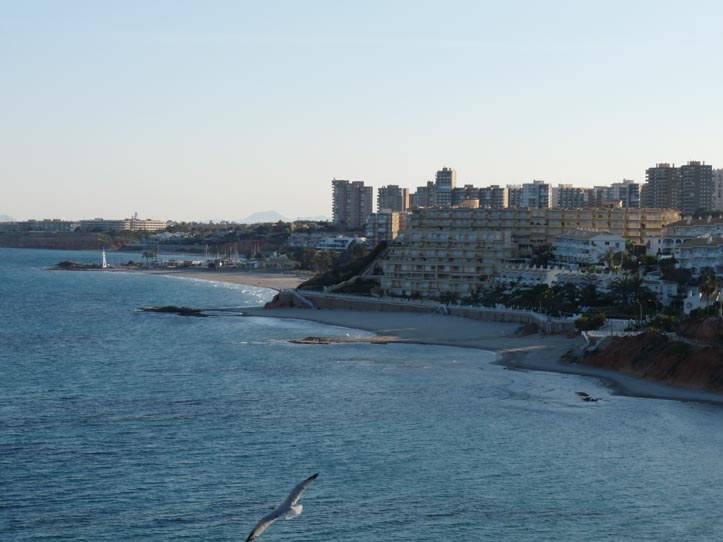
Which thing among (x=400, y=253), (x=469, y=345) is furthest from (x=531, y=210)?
(x=469, y=345)

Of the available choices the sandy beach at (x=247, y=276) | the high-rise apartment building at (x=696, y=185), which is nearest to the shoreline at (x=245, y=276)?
the sandy beach at (x=247, y=276)

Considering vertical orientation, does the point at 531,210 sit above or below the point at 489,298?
above

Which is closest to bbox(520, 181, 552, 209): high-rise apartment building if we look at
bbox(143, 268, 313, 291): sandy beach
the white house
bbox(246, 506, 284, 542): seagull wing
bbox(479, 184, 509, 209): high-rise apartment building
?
bbox(479, 184, 509, 209): high-rise apartment building

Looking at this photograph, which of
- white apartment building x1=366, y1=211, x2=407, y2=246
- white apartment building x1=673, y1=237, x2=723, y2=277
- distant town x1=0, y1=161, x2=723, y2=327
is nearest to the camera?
distant town x1=0, y1=161, x2=723, y2=327

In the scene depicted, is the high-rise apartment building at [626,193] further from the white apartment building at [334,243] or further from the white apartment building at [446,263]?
the white apartment building at [446,263]

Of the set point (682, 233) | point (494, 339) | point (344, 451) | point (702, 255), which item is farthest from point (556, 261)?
point (344, 451)

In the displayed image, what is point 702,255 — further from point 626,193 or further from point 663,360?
point 626,193

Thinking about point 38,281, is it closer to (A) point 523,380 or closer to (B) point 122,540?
(A) point 523,380

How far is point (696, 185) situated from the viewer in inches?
6245

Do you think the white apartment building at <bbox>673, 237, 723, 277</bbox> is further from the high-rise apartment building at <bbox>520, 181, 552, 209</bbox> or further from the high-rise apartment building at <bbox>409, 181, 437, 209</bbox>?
the high-rise apartment building at <bbox>409, 181, 437, 209</bbox>

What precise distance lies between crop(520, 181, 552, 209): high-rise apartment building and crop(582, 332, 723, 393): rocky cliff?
327ft

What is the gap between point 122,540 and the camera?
2866cm

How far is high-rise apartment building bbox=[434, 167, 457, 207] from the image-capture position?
17125 cm

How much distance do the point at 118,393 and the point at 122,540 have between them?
22.0 m
